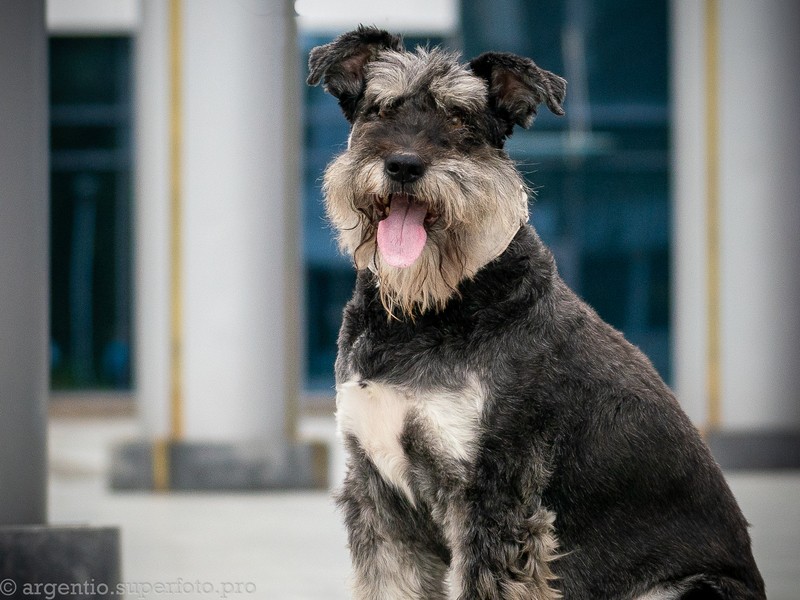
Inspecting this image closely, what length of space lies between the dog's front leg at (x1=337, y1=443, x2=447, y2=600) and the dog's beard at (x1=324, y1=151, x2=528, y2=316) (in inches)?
20.6

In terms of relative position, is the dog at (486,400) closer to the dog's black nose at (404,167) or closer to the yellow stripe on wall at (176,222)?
the dog's black nose at (404,167)

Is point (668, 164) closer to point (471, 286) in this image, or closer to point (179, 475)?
point (179, 475)

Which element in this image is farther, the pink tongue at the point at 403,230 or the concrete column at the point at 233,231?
the concrete column at the point at 233,231

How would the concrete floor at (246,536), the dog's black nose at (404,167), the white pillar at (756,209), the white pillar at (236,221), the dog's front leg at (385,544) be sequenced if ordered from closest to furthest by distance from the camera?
the dog's black nose at (404,167)
the dog's front leg at (385,544)
the concrete floor at (246,536)
the white pillar at (236,221)
the white pillar at (756,209)

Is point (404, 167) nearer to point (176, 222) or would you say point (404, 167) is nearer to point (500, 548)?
point (500, 548)

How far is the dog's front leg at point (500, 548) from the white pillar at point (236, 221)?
4352 millimetres

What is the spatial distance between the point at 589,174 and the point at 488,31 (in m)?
2.17

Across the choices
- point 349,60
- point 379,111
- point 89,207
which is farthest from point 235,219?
point 89,207

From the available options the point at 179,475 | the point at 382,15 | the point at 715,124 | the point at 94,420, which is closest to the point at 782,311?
the point at 715,124

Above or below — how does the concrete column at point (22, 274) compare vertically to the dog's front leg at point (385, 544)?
above

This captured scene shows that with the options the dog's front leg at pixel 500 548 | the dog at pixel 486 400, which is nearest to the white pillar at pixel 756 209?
the dog at pixel 486 400

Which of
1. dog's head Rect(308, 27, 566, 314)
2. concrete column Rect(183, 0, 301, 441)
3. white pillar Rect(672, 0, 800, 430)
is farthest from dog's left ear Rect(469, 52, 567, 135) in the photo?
white pillar Rect(672, 0, 800, 430)

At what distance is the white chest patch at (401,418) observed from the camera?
2770 millimetres

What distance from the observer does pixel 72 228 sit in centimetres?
1296
